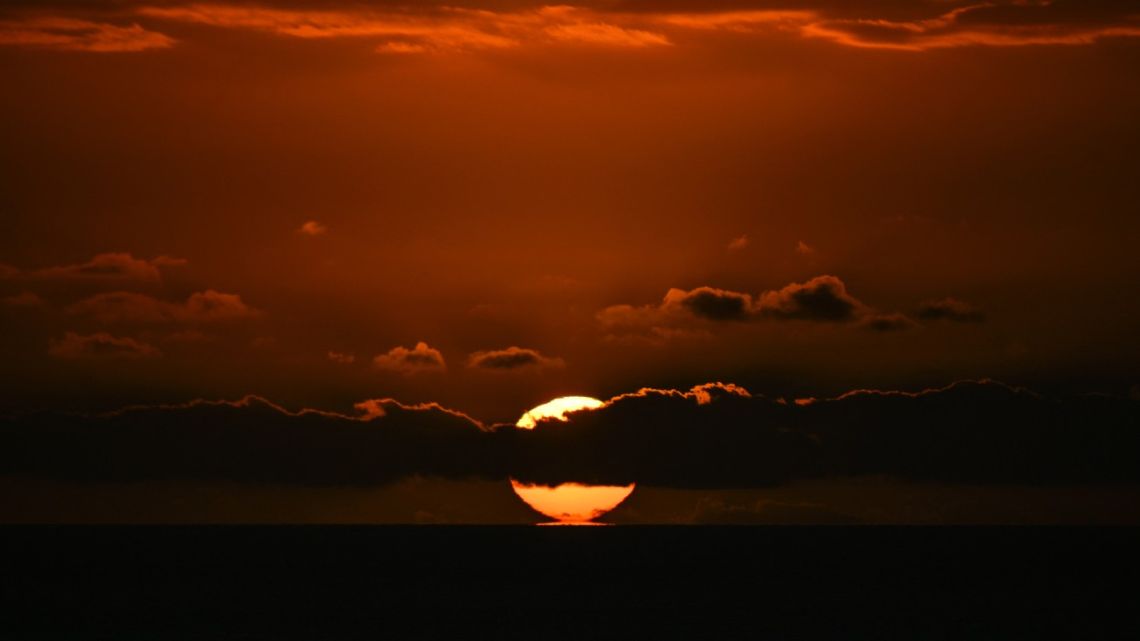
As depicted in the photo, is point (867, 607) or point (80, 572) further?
point (80, 572)

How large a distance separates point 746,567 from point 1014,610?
58112 millimetres

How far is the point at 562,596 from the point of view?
346ft

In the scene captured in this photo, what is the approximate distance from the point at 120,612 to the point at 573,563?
76744 millimetres

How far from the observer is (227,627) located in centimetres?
7788

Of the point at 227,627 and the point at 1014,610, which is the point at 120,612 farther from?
the point at 1014,610

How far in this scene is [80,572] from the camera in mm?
138000

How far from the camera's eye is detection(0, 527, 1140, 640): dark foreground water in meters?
77.0

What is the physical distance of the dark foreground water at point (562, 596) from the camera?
77000mm

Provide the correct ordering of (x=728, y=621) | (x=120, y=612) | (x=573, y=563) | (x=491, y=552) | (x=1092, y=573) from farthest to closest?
(x=491, y=552) < (x=573, y=563) < (x=1092, y=573) < (x=120, y=612) < (x=728, y=621)

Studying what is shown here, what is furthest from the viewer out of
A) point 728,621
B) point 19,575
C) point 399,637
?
point 19,575

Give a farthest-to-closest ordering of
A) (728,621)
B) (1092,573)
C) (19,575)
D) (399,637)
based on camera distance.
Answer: (1092,573) → (19,575) → (728,621) → (399,637)

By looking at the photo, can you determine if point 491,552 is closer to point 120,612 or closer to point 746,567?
point 746,567

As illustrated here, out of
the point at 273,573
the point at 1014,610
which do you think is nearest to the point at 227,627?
the point at 1014,610

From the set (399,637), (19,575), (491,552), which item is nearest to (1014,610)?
(399,637)
